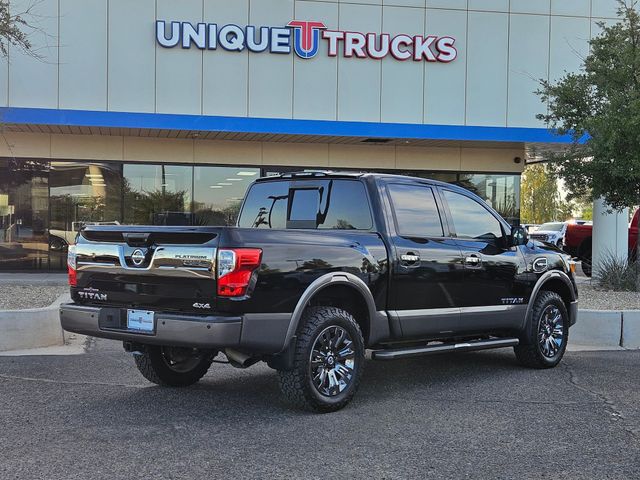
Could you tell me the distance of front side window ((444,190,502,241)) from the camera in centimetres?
704

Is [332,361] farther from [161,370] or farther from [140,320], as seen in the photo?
[161,370]

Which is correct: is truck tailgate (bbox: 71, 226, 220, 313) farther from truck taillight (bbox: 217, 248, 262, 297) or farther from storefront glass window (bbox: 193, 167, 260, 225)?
storefront glass window (bbox: 193, 167, 260, 225)

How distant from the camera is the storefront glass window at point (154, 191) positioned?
17.2m

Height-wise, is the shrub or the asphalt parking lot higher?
the shrub

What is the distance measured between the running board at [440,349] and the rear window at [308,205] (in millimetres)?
1135

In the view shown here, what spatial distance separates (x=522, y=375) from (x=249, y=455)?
12.4 ft

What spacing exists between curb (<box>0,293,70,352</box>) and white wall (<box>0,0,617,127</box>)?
875 cm

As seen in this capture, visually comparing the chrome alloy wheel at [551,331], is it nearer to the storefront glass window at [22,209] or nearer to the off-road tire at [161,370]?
the off-road tire at [161,370]

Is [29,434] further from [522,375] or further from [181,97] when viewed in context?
[181,97]

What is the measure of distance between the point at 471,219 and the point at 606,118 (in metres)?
5.72

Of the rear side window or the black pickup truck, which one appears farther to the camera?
the rear side window

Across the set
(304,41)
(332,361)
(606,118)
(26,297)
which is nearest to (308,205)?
(332,361)

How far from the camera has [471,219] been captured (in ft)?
23.5

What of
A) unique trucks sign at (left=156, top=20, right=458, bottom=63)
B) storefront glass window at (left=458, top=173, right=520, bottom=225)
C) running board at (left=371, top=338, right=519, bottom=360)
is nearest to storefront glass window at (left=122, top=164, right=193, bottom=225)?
unique trucks sign at (left=156, top=20, right=458, bottom=63)
